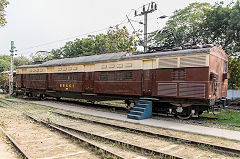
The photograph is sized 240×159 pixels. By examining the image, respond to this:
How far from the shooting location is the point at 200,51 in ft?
32.4

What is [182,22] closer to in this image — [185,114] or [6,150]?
[185,114]

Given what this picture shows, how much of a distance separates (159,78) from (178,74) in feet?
3.61

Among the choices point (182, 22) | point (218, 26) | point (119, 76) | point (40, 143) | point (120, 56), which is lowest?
point (40, 143)

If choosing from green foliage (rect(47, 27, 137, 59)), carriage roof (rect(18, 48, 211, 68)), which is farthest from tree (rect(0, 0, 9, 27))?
green foliage (rect(47, 27, 137, 59))

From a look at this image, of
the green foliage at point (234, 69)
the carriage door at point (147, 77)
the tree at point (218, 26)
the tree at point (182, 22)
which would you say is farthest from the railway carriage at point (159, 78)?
the tree at point (182, 22)

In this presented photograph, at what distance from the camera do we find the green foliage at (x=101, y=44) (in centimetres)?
2605

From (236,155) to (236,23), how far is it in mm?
15716

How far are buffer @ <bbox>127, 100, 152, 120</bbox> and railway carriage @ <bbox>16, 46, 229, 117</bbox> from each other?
453mm

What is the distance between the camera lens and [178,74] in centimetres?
1068

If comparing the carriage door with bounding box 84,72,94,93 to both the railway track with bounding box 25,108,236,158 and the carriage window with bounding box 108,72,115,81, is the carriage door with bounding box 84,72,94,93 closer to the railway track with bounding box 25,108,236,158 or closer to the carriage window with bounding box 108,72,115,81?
the carriage window with bounding box 108,72,115,81

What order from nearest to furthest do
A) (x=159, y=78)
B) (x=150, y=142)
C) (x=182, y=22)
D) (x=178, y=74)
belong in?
(x=150, y=142), (x=178, y=74), (x=159, y=78), (x=182, y=22)

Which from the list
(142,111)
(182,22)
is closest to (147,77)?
(142,111)

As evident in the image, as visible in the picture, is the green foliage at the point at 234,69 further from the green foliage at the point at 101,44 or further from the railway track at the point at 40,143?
the railway track at the point at 40,143

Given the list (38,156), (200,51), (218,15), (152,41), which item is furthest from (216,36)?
(38,156)
